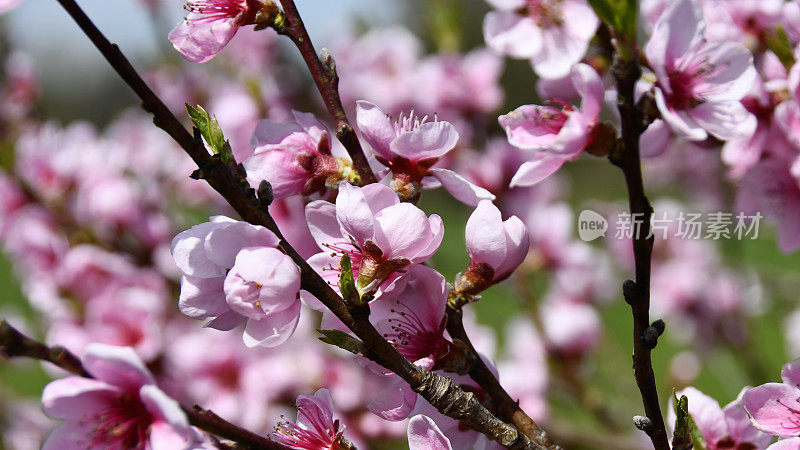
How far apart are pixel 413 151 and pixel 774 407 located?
0.50 metres

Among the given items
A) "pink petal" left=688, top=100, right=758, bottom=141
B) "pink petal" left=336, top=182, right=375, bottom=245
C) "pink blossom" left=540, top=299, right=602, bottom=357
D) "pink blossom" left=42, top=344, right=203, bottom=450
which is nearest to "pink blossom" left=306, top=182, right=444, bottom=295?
"pink petal" left=336, top=182, right=375, bottom=245

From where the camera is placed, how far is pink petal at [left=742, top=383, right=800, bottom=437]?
0.75 meters

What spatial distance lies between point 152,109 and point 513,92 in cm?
1148

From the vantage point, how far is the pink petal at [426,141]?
2.47 ft

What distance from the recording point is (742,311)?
8.42 ft

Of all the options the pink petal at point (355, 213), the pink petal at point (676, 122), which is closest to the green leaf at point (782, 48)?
the pink petal at point (676, 122)

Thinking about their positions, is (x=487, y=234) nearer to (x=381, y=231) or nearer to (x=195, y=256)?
(x=381, y=231)

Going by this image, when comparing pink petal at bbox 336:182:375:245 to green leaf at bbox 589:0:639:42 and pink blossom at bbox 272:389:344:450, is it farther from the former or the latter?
green leaf at bbox 589:0:639:42

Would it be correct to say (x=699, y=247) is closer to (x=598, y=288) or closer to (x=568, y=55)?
(x=598, y=288)

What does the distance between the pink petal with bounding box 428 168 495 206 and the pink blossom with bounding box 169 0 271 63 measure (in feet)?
1.02

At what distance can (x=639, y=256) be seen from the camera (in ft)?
2.23

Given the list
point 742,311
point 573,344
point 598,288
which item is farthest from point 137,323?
point 742,311

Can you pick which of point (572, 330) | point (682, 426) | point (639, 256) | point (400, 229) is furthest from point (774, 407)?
point (572, 330)

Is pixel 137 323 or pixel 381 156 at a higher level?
pixel 381 156
